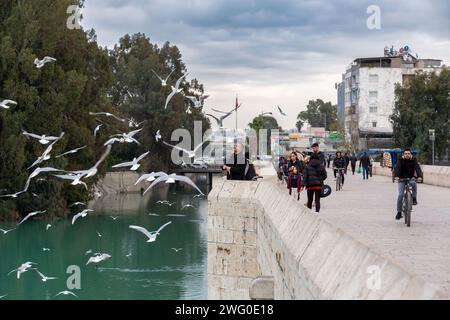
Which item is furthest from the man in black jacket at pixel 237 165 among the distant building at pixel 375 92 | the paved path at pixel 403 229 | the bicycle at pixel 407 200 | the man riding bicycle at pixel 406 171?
the distant building at pixel 375 92

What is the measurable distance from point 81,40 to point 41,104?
19.5 feet

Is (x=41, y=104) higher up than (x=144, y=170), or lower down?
higher up

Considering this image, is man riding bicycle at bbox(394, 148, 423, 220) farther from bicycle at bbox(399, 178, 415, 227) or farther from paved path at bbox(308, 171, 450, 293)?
paved path at bbox(308, 171, 450, 293)

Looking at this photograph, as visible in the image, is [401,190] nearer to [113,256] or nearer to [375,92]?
[113,256]

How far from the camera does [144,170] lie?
82875mm

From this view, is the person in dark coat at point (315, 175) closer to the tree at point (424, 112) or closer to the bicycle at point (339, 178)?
the bicycle at point (339, 178)

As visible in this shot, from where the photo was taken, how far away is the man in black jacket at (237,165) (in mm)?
19111

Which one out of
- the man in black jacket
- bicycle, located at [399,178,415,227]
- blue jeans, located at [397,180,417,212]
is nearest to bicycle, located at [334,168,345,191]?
the man in black jacket

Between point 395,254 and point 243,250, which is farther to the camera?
point 243,250

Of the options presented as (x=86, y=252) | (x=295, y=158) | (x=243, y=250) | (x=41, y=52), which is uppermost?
(x=41, y=52)
